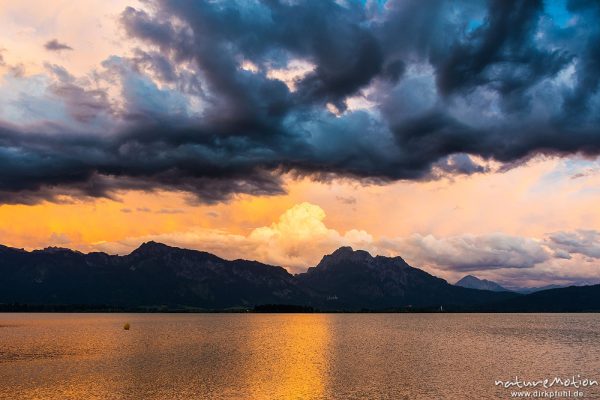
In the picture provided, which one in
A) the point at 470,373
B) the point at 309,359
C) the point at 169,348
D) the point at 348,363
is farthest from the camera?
the point at 169,348

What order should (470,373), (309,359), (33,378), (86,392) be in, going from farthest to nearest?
(309,359), (470,373), (33,378), (86,392)

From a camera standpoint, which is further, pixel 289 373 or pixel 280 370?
pixel 280 370

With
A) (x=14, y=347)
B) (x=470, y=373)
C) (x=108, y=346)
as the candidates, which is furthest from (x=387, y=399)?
(x=14, y=347)

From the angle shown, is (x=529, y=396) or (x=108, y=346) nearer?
(x=529, y=396)

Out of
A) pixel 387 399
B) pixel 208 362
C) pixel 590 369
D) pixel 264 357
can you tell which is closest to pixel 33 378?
pixel 208 362

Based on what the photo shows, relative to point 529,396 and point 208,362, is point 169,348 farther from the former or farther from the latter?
point 529,396

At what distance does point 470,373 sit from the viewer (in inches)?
3932

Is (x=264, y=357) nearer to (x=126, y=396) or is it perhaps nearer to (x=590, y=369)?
(x=126, y=396)

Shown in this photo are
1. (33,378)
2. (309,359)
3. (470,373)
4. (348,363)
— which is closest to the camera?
(33,378)

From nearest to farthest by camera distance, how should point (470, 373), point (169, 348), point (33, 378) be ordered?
point (33, 378) < point (470, 373) < point (169, 348)

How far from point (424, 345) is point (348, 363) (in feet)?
196

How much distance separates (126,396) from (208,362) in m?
42.6

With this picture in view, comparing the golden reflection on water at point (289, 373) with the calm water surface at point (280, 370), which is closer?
the calm water surface at point (280, 370)

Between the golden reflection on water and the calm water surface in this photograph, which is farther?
the golden reflection on water
